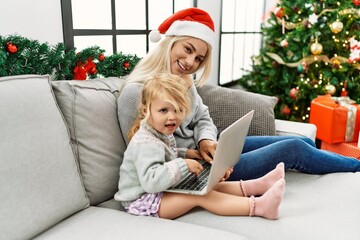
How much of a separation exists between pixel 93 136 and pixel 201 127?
0.53 m

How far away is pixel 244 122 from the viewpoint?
1.16 metres

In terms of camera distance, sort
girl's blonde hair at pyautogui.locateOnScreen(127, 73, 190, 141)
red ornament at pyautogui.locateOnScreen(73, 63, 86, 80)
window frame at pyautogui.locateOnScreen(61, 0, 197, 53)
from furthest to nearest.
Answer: window frame at pyautogui.locateOnScreen(61, 0, 197, 53) → red ornament at pyautogui.locateOnScreen(73, 63, 86, 80) → girl's blonde hair at pyautogui.locateOnScreen(127, 73, 190, 141)

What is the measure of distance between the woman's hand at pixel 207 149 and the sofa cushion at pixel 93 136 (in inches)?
13.9

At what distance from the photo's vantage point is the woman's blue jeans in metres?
1.46

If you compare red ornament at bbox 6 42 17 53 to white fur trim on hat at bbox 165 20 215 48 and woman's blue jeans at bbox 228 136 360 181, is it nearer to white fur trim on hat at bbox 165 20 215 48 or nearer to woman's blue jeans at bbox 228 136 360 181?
white fur trim on hat at bbox 165 20 215 48

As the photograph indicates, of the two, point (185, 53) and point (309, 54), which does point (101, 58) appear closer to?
point (185, 53)

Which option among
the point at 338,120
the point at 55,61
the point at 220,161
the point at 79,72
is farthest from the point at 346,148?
the point at 55,61

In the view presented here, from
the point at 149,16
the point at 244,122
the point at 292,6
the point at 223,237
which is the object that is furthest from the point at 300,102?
the point at 223,237

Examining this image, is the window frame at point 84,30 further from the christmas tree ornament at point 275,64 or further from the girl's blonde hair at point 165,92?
the christmas tree ornament at point 275,64

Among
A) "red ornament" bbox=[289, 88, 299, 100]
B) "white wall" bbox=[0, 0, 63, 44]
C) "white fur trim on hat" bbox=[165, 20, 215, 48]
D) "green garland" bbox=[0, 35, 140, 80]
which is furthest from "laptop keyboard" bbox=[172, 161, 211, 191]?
"red ornament" bbox=[289, 88, 299, 100]

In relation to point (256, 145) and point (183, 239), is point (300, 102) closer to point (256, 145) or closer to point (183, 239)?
point (256, 145)

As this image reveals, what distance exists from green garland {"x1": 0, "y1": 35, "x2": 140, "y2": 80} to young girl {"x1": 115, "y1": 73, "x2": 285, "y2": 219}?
47cm

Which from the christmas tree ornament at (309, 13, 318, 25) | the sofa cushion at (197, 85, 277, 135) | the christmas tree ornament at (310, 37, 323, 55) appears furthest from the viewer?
the christmas tree ornament at (309, 13, 318, 25)

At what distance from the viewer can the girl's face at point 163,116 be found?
3.87ft
